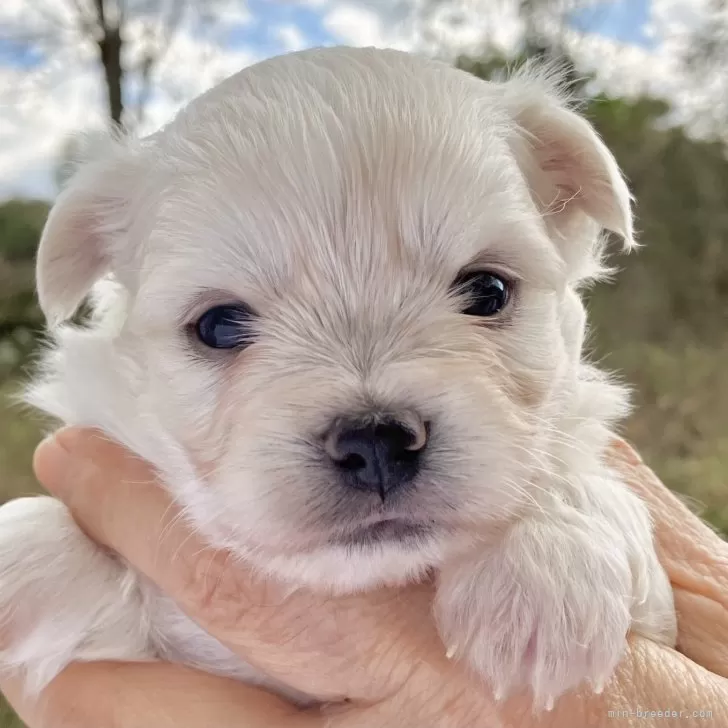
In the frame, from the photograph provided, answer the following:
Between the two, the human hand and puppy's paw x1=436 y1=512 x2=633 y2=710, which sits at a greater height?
puppy's paw x1=436 y1=512 x2=633 y2=710

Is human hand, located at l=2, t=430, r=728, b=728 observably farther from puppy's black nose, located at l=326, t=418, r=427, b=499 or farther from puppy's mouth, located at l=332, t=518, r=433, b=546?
puppy's black nose, located at l=326, t=418, r=427, b=499

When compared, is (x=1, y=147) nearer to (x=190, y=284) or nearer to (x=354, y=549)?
(x=190, y=284)

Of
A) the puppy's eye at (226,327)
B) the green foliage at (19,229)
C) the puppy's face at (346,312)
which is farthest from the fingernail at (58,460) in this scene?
the green foliage at (19,229)

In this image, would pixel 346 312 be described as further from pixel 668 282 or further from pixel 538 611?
pixel 668 282

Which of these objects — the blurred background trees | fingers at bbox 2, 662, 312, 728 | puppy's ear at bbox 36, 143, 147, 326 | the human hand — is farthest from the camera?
the blurred background trees

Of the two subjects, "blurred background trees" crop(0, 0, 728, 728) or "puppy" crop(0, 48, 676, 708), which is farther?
"blurred background trees" crop(0, 0, 728, 728)

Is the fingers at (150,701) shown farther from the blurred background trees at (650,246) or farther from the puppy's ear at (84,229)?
the blurred background trees at (650,246)

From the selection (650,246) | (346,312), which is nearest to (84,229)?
(346,312)

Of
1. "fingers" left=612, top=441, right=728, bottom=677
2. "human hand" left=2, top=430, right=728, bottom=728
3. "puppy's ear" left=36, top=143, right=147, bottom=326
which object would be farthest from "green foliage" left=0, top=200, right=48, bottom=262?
"fingers" left=612, top=441, right=728, bottom=677

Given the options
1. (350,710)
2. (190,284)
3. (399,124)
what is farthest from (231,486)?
(399,124)
